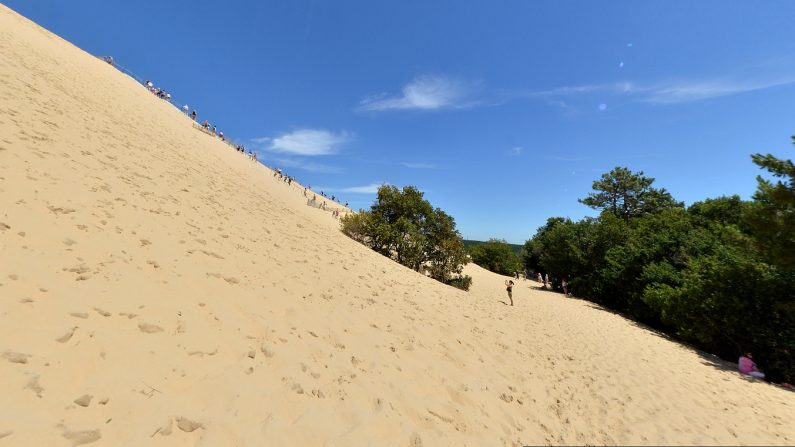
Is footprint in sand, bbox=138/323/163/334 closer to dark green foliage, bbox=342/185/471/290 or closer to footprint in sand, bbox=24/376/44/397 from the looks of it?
footprint in sand, bbox=24/376/44/397

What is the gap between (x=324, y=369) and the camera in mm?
6039

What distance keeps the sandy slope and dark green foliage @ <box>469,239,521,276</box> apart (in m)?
38.7

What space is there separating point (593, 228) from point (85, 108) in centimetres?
3744

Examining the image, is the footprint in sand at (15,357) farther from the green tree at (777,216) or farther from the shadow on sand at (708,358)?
the green tree at (777,216)

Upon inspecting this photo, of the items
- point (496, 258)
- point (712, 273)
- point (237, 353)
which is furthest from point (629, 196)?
point (237, 353)

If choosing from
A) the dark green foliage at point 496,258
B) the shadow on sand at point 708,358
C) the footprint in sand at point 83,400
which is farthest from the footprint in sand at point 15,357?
the dark green foliage at point 496,258

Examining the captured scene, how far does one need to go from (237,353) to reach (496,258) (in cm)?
4840

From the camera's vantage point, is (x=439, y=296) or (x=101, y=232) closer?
(x=101, y=232)

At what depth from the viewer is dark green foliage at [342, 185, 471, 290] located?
24750mm

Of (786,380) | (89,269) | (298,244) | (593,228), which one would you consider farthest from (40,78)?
(593,228)

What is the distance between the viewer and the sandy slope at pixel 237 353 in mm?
3225

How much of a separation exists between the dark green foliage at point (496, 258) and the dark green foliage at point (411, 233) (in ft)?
81.4

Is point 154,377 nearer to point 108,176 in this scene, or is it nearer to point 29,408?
point 29,408

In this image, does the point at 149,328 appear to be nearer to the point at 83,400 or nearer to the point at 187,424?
the point at 83,400
